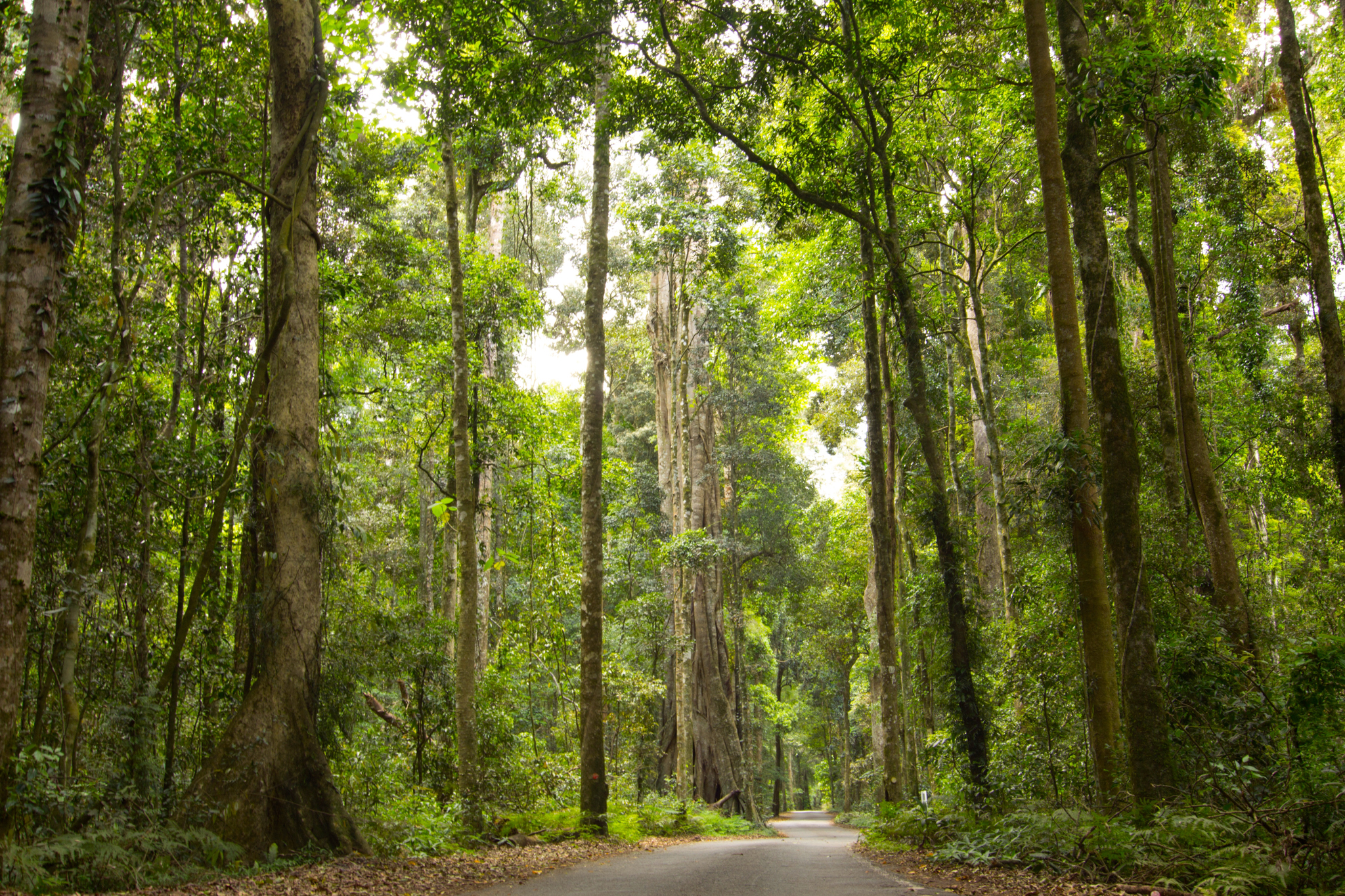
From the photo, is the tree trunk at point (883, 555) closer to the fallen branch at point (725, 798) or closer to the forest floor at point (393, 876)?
the forest floor at point (393, 876)

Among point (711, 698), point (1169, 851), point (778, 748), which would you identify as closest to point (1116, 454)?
point (1169, 851)

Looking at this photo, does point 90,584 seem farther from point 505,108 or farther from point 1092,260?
point 1092,260

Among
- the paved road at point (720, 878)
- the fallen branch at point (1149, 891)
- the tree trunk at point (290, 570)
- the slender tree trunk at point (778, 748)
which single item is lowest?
the slender tree trunk at point (778, 748)

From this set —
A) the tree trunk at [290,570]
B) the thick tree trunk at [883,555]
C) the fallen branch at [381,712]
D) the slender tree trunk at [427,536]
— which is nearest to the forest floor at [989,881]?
the thick tree trunk at [883,555]

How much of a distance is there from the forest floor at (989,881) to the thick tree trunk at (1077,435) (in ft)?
5.21

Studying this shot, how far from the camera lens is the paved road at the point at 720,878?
6.59 m

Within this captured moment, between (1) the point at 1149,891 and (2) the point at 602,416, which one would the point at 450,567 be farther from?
(1) the point at 1149,891

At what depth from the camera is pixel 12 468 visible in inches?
205

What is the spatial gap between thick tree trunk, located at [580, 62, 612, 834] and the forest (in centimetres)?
8

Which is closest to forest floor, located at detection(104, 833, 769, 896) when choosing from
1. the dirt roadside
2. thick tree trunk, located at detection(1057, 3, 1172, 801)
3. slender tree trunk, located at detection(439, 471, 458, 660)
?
the dirt roadside

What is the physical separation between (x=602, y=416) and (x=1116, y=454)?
8210 millimetres

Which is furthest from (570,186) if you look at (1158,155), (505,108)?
(1158,155)

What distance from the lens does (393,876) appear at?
661 cm

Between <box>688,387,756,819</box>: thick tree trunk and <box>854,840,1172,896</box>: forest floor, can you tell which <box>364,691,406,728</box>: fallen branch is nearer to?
<box>854,840,1172,896</box>: forest floor
